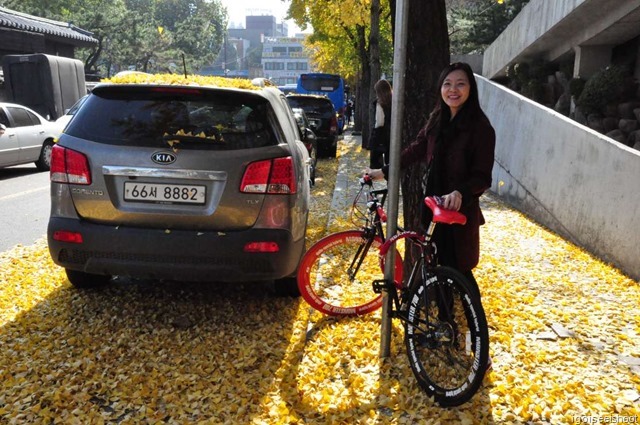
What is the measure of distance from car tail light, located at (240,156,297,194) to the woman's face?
123cm

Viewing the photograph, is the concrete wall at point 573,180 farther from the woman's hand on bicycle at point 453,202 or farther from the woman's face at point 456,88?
the woman's hand on bicycle at point 453,202

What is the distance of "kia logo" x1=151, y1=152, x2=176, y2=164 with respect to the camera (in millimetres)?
3828

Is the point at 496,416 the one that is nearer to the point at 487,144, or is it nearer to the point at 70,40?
the point at 487,144

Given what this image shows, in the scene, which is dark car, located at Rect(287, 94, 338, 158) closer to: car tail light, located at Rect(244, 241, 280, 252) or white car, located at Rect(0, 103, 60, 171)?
white car, located at Rect(0, 103, 60, 171)

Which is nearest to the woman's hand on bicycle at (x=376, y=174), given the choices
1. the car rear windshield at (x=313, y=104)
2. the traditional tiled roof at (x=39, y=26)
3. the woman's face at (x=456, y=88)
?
the woman's face at (x=456, y=88)

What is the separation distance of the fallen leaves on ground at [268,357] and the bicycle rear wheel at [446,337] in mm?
127

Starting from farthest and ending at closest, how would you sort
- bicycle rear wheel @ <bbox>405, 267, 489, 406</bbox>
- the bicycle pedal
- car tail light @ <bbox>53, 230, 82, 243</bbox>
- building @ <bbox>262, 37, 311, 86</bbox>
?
building @ <bbox>262, 37, 311, 86</bbox> → car tail light @ <bbox>53, 230, 82, 243</bbox> → the bicycle pedal → bicycle rear wheel @ <bbox>405, 267, 489, 406</bbox>

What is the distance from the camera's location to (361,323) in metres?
4.30

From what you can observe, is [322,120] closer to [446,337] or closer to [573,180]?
[573,180]

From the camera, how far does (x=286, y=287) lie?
470cm

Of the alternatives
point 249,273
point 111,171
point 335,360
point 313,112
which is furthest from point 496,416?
point 313,112

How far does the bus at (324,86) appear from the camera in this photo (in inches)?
1120

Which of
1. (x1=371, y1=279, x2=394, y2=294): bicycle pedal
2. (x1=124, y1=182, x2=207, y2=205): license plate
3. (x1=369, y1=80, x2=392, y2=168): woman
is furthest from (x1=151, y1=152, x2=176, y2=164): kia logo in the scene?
(x1=369, y1=80, x2=392, y2=168): woman

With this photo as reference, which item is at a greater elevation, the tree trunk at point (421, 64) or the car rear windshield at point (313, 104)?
the tree trunk at point (421, 64)
